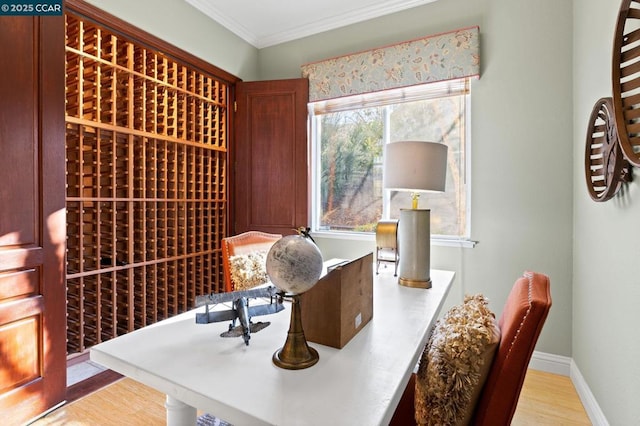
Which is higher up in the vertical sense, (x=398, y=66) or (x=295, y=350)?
(x=398, y=66)

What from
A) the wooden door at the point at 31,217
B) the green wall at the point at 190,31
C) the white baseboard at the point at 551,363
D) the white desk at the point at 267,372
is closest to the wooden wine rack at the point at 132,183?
the green wall at the point at 190,31

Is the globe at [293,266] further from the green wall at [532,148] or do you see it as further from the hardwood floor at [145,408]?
the green wall at [532,148]

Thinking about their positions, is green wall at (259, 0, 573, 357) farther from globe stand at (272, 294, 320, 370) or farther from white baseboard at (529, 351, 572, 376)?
globe stand at (272, 294, 320, 370)

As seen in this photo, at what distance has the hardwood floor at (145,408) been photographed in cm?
173

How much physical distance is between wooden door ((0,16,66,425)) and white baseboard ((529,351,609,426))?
286 cm

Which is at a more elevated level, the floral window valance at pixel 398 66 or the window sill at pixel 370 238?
the floral window valance at pixel 398 66

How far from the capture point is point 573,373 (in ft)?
6.97

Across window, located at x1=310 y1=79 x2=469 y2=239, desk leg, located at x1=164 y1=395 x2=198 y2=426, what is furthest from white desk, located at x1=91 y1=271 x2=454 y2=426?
window, located at x1=310 y1=79 x2=469 y2=239

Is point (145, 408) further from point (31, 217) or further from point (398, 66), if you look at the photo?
point (398, 66)

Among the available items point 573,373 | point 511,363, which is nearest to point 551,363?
point 573,373

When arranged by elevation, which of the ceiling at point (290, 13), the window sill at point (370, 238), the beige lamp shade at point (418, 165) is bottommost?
the window sill at point (370, 238)

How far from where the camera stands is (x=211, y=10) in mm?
2795

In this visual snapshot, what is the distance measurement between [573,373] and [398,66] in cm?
247

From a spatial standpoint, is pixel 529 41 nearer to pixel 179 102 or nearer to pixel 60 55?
pixel 179 102
